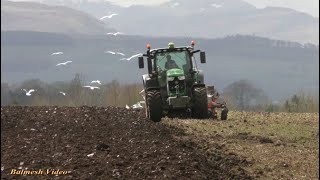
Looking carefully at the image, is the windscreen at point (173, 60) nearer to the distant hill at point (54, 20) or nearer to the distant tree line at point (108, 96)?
the distant tree line at point (108, 96)

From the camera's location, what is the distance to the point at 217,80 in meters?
38.9

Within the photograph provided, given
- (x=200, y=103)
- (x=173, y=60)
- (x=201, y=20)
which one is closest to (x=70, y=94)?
(x=173, y=60)

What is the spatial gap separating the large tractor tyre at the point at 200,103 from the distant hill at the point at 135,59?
2.07 m

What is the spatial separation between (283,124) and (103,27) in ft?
42.2

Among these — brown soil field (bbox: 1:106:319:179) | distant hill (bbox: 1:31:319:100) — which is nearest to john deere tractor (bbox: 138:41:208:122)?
distant hill (bbox: 1:31:319:100)

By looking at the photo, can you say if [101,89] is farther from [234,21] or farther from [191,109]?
[234,21]

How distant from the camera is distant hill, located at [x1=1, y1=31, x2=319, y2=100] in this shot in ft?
36.5

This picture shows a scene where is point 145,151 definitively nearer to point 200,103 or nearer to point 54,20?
point 200,103

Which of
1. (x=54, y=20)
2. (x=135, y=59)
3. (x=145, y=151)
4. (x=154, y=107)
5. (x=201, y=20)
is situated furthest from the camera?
(x=201, y=20)

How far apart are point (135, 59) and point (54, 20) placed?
5.10 m

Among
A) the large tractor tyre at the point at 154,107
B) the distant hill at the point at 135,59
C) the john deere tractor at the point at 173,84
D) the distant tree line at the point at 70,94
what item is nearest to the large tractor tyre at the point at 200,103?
the john deere tractor at the point at 173,84

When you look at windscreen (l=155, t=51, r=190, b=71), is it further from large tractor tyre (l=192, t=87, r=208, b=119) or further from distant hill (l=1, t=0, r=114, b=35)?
distant hill (l=1, t=0, r=114, b=35)

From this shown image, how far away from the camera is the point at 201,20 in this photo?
83062 mm

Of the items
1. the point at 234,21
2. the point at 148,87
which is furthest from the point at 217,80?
the point at 234,21
